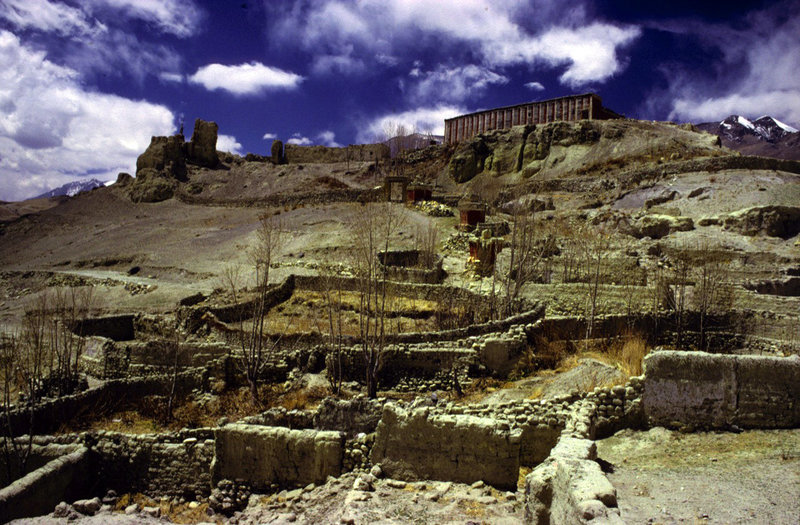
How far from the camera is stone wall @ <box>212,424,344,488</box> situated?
336 inches

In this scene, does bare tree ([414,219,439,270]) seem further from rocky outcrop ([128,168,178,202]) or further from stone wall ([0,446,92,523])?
rocky outcrop ([128,168,178,202])

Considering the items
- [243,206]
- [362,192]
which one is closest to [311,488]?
[362,192]

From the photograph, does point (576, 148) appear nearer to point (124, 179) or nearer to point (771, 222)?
point (771, 222)

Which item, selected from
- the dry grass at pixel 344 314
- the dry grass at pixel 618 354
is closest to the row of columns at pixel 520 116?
the dry grass at pixel 344 314

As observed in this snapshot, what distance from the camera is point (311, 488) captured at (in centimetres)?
841

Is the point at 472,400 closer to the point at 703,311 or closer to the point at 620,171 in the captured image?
the point at 703,311

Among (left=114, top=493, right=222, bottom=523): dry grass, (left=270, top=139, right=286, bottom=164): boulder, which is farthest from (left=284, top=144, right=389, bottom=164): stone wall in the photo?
(left=114, top=493, right=222, bottom=523): dry grass

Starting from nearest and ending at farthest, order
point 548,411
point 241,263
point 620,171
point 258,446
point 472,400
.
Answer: point 548,411 < point 258,446 < point 472,400 < point 241,263 < point 620,171

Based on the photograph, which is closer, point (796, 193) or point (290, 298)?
point (290, 298)

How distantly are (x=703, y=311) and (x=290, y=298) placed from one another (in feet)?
55.3

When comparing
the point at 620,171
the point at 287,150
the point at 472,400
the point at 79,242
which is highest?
the point at 287,150

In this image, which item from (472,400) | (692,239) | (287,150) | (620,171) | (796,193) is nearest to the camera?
(472,400)

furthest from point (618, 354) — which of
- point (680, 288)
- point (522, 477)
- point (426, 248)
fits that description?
point (426, 248)

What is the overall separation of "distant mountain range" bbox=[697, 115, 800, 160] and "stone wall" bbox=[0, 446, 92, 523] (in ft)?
309
